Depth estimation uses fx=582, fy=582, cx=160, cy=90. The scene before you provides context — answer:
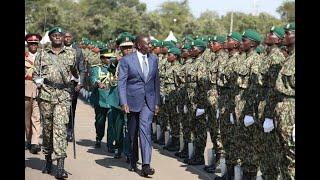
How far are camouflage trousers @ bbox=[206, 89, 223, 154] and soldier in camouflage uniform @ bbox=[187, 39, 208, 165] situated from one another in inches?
11.8

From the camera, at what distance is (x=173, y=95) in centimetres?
1158

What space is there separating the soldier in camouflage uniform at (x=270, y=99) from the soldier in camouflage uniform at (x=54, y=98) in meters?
3.05

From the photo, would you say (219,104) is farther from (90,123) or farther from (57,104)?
(90,123)

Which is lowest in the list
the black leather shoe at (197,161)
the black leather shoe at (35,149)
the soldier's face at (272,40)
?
the black leather shoe at (197,161)

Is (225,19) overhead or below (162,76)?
overhead

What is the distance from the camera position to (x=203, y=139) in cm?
984

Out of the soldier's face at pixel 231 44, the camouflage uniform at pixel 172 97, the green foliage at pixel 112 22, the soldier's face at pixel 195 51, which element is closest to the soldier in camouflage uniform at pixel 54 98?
the soldier's face at pixel 195 51

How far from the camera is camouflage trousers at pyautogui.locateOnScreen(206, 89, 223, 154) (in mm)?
8898

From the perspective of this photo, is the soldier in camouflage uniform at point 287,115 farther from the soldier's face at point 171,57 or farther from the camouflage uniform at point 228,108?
the soldier's face at point 171,57

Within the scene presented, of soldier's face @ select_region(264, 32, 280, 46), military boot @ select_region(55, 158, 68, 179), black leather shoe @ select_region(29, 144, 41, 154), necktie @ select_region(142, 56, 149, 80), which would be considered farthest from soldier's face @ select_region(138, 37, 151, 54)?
black leather shoe @ select_region(29, 144, 41, 154)

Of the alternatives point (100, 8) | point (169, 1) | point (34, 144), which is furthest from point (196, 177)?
point (169, 1)

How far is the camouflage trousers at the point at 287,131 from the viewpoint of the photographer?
6.22m

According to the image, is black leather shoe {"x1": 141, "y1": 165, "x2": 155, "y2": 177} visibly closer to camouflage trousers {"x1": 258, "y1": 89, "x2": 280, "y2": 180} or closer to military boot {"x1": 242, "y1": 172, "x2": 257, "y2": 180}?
military boot {"x1": 242, "y1": 172, "x2": 257, "y2": 180}
